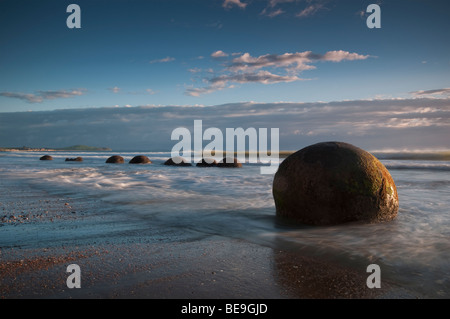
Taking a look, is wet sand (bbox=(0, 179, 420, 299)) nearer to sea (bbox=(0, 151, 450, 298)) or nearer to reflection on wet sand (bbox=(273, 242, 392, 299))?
reflection on wet sand (bbox=(273, 242, 392, 299))

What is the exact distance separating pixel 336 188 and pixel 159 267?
295cm

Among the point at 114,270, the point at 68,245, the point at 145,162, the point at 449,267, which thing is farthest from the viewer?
the point at 145,162

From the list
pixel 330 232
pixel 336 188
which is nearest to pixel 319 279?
pixel 330 232

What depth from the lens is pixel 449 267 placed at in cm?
309

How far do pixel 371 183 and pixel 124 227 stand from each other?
13.2 feet

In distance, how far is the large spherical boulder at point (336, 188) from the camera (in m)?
4.58

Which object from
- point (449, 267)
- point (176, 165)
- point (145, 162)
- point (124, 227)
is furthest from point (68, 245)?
point (145, 162)

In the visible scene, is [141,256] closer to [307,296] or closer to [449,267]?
[307,296]

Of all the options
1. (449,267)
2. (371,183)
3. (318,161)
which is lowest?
(449,267)

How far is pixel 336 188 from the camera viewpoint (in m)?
4.54

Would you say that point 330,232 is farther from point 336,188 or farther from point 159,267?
point 159,267

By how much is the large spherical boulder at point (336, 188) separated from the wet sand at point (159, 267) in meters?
1.34

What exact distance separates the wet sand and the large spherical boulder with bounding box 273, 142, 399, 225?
134 centimetres

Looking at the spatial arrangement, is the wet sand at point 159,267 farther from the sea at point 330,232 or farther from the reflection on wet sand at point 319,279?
the sea at point 330,232
